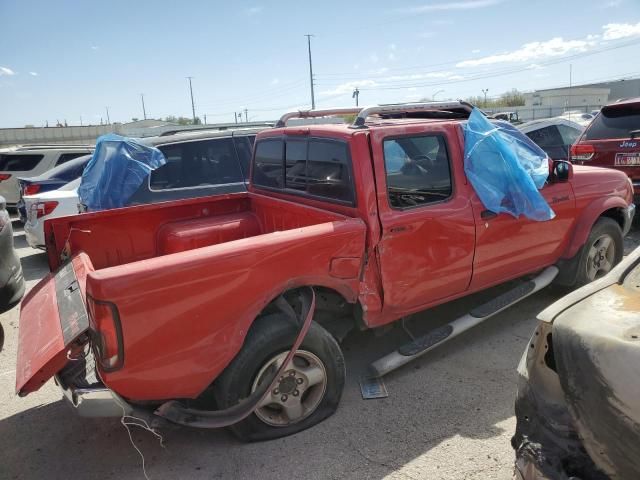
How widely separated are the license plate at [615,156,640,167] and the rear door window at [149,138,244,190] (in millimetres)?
5280

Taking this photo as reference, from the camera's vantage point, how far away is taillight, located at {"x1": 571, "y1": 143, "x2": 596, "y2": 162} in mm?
7172

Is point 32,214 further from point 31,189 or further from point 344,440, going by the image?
point 344,440

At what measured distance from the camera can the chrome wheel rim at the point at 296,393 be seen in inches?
119

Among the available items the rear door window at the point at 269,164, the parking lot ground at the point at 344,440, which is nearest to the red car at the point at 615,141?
the parking lot ground at the point at 344,440

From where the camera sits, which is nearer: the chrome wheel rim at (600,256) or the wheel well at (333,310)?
the wheel well at (333,310)

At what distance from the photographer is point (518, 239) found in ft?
13.5

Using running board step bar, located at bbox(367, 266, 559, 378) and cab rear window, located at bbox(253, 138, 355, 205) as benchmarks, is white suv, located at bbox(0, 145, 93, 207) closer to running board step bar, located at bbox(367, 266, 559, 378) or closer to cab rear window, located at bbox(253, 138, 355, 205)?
cab rear window, located at bbox(253, 138, 355, 205)

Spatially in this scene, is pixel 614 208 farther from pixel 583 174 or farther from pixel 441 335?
pixel 441 335

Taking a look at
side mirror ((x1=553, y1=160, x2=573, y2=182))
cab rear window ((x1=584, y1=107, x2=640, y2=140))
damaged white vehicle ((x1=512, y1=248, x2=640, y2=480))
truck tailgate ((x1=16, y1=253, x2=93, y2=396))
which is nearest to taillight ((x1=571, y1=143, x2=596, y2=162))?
cab rear window ((x1=584, y1=107, x2=640, y2=140))

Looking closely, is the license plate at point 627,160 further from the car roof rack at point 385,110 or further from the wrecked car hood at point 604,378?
the wrecked car hood at point 604,378

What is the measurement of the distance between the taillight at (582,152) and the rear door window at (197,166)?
16.2 feet

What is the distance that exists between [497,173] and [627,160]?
4.23 metres

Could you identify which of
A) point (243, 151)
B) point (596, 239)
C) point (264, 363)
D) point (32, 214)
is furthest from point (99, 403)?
point (32, 214)

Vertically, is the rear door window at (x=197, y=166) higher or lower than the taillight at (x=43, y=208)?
higher
